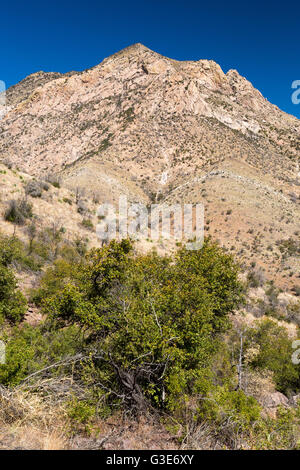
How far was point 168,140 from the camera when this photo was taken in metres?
58.1

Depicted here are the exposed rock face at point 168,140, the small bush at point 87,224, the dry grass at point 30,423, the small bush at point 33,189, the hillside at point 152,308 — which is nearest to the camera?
the dry grass at point 30,423

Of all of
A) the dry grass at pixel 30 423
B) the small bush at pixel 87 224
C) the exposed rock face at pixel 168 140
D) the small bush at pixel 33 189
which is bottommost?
the dry grass at pixel 30 423

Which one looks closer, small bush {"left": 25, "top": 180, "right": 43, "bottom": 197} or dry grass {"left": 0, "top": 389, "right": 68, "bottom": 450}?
dry grass {"left": 0, "top": 389, "right": 68, "bottom": 450}

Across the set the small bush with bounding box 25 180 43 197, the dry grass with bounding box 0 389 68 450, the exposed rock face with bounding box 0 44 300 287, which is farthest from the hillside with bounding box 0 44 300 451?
the exposed rock face with bounding box 0 44 300 287

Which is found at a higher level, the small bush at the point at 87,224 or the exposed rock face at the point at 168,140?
the exposed rock face at the point at 168,140

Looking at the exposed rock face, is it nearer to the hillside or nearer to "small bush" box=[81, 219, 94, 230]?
the hillside

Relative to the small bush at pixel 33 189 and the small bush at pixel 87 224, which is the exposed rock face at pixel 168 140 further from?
the small bush at pixel 33 189

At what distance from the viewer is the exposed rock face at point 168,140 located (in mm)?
40781

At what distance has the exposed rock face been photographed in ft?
134

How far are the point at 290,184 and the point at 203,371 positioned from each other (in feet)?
171

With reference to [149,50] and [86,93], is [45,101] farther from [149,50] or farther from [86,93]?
[149,50]

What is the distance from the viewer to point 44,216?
18.7 m

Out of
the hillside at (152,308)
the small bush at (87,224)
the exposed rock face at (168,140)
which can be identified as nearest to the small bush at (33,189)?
the hillside at (152,308)
